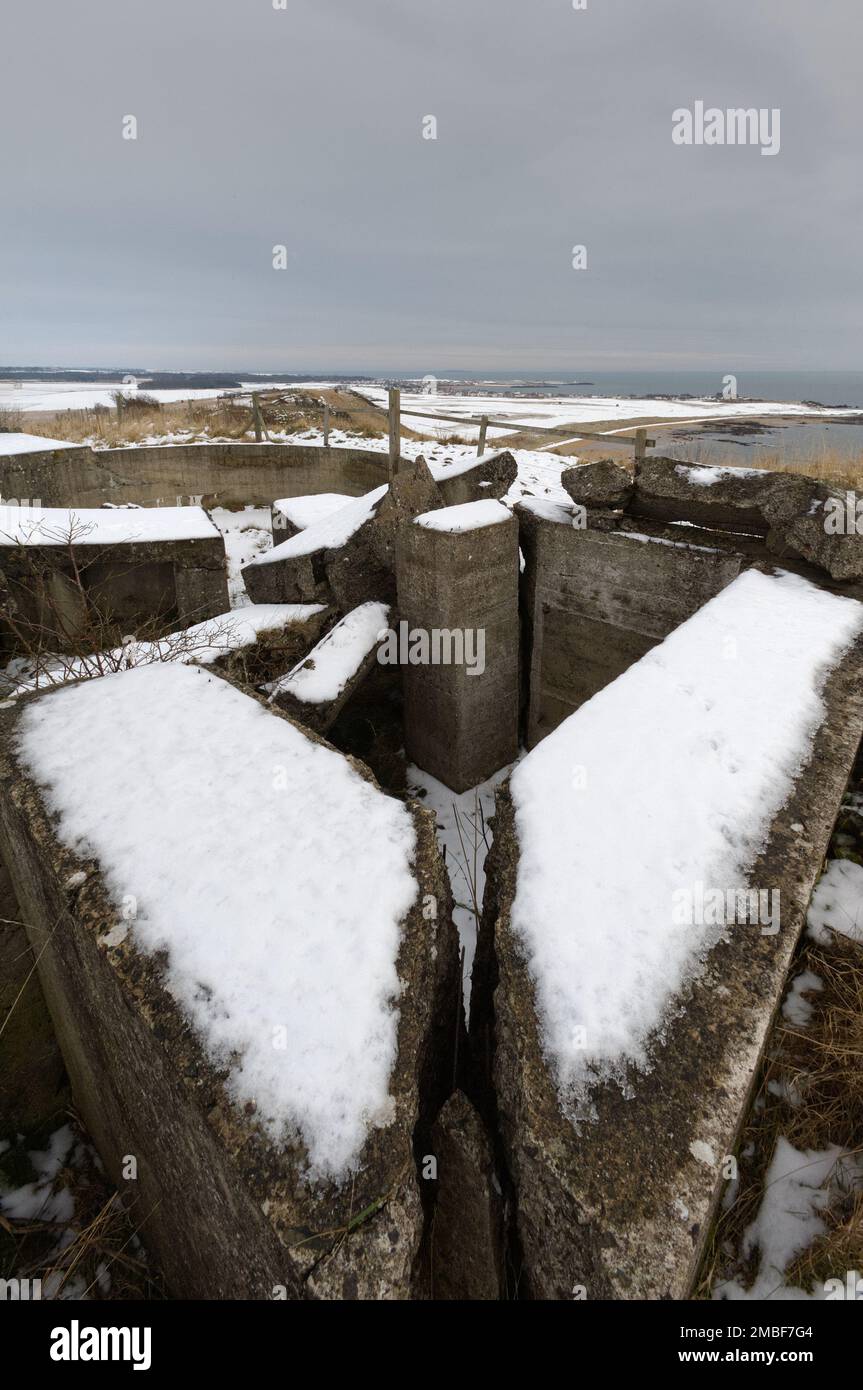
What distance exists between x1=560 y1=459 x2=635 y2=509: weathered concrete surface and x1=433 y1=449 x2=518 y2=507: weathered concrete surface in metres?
2.05

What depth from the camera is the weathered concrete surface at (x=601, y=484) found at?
205 inches

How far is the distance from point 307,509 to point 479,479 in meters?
2.75

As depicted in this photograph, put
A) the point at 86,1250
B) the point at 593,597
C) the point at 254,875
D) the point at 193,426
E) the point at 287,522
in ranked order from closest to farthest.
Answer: the point at 254,875 < the point at 86,1250 < the point at 593,597 < the point at 287,522 < the point at 193,426

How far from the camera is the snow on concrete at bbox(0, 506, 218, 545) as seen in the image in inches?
253

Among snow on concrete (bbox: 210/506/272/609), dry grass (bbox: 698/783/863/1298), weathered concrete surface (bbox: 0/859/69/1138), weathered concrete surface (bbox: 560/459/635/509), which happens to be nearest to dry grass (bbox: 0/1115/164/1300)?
weathered concrete surface (bbox: 0/859/69/1138)

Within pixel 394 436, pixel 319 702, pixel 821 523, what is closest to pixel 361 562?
pixel 319 702

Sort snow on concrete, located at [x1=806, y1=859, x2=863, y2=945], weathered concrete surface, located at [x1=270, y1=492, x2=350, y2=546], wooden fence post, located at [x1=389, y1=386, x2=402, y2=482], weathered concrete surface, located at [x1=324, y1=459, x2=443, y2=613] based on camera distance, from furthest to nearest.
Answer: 1. wooden fence post, located at [x1=389, y1=386, x2=402, y2=482]
2. weathered concrete surface, located at [x1=270, y1=492, x2=350, y2=546]
3. weathered concrete surface, located at [x1=324, y1=459, x2=443, y2=613]
4. snow on concrete, located at [x1=806, y1=859, x2=863, y2=945]

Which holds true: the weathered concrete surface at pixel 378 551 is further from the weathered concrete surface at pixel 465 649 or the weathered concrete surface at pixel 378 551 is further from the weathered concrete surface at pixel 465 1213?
the weathered concrete surface at pixel 465 1213

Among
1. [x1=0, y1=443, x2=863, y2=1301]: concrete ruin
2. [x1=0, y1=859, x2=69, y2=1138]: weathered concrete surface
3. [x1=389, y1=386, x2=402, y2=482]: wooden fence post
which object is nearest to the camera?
[x1=0, y1=443, x2=863, y2=1301]: concrete ruin

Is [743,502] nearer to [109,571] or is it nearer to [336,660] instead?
[336,660]

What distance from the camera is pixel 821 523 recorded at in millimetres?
4230

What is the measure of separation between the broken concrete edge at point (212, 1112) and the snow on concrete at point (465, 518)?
2.58 m

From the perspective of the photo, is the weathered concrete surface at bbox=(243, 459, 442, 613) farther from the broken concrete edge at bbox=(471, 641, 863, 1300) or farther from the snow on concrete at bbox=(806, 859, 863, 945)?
the broken concrete edge at bbox=(471, 641, 863, 1300)

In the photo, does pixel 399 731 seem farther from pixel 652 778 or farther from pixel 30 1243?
pixel 30 1243
